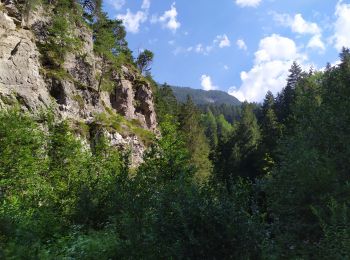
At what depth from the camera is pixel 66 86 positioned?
46812 millimetres

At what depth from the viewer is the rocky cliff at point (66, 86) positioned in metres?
41.0

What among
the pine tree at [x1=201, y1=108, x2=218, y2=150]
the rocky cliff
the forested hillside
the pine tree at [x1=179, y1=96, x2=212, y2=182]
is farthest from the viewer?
the pine tree at [x1=201, y1=108, x2=218, y2=150]

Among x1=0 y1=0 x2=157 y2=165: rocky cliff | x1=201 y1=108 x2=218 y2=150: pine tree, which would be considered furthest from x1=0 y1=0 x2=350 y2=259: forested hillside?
x1=201 y1=108 x2=218 y2=150: pine tree

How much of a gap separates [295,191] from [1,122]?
23312mm

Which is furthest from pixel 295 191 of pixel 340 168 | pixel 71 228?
pixel 71 228

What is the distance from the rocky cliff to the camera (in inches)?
1613

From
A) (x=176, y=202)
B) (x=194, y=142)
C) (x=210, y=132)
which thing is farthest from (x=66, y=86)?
(x=210, y=132)

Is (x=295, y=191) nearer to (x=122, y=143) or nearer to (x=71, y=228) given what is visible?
(x=71, y=228)

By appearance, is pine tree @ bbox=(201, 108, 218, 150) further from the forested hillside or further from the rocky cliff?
the forested hillside

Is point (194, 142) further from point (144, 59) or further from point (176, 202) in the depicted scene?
point (176, 202)

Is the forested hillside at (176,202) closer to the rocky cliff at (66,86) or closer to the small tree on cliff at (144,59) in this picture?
the rocky cliff at (66,86)

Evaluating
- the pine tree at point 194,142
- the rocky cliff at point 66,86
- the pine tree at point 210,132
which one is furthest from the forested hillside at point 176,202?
the pine tree at point 210,132

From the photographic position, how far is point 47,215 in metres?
16.0

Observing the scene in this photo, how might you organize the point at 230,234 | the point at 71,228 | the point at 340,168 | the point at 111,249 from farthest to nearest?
the point at 340,168 → the point at 71,228 → the point at 111,249 → the point at 230,234
